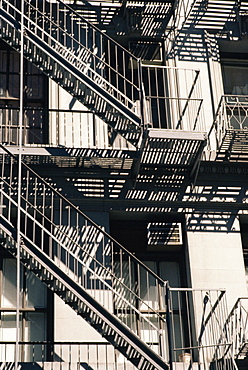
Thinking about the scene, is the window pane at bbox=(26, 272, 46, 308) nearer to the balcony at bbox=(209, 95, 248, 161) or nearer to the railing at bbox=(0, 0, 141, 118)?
the railing at bbox=(0, 0, 141, 118)

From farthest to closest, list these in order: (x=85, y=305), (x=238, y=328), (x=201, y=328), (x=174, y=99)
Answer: (x=174, y=99) < (x=201, y=328) < (x=238, y=328) < (x=85, y=305)

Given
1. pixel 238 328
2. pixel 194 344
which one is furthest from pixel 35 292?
pixel 238 328

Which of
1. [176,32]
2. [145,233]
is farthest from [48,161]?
[176,32]

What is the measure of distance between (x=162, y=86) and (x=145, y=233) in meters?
3.51

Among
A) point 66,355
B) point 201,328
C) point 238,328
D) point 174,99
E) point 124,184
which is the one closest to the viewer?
point 66,355

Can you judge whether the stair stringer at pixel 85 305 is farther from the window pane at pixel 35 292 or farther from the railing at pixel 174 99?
the railing at pixel 174 99

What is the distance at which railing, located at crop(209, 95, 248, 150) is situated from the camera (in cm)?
1550

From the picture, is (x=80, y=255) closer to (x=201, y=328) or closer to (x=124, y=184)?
(x=124, y=184)

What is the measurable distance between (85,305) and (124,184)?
3.71m

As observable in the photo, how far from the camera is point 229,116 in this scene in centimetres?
1652

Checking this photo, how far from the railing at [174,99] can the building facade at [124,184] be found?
31mm

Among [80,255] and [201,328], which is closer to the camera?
[201,328]

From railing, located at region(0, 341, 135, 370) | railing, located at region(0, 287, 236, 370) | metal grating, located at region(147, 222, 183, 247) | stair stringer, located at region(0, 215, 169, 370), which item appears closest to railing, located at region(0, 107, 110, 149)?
metal grating, located at region(147, 222, 183, 247)

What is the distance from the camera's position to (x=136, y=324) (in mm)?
14602
